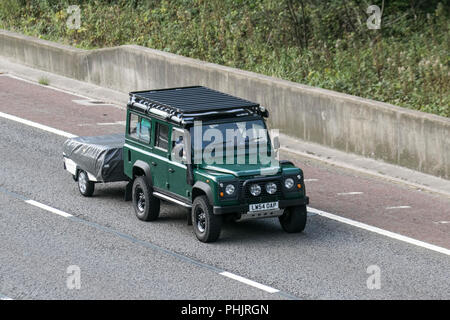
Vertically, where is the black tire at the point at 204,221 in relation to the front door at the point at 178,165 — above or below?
below

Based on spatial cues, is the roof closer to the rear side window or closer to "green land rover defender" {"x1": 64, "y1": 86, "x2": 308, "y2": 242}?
"green land rover defender" {"x1": 64, "y1": 86, "x2": 308, "y2": 242}

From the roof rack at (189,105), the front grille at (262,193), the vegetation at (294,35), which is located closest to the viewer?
the front grille at (262,193)

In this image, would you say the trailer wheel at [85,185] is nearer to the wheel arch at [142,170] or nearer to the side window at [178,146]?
the wheel arch at [142,170]

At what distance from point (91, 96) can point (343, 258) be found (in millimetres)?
11998

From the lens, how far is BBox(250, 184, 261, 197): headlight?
14555 mm

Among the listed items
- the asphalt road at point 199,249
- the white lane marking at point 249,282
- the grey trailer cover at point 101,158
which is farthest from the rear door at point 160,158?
the white lane marking at point 249,282

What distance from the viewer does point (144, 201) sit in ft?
52.3

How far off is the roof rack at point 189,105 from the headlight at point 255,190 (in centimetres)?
135

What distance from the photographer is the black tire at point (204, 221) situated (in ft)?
47.7

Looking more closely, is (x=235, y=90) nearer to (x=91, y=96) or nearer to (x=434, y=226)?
(x=91, y=96)

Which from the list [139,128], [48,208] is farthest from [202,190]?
[48,208]

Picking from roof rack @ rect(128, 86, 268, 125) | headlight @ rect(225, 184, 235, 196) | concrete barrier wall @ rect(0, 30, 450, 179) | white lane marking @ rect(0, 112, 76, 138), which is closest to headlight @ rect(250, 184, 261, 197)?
headlight @ rect(225, 184, 235, 196)
